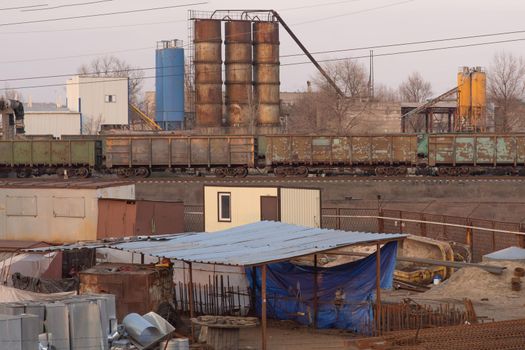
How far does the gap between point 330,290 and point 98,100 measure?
65066mm

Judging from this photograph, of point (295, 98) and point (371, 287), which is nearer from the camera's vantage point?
point (371, 287)

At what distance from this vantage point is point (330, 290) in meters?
19.5

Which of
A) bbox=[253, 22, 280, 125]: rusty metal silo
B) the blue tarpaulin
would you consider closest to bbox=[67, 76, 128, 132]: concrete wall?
bbox=[253, 22, 280, 125]: rusty metal silo

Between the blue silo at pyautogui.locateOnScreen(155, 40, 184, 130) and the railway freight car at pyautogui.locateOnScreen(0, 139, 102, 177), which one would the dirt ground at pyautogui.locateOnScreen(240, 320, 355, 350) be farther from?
the blue silo at pyautogui.locateOnScreen(155, 40, 184, 130)

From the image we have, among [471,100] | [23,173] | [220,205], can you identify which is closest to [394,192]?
[220,205]

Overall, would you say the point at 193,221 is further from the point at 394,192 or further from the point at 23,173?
the point at 23,173

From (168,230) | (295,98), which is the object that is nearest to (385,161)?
(168,230)

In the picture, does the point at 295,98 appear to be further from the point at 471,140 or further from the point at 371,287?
the point at 371,287

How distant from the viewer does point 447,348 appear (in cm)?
1484

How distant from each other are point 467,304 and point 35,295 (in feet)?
28.5

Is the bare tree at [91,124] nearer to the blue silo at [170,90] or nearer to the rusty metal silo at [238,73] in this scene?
the blue silo at [170,90]

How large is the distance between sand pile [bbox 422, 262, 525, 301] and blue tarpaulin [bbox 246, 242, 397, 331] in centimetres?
365

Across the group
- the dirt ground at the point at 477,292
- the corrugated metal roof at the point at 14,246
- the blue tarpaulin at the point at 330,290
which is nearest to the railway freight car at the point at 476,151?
the dirt ground at the point at 477,292

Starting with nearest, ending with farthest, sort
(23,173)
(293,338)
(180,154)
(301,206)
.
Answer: (293,338), (301,206), (180,154), (23,173)
